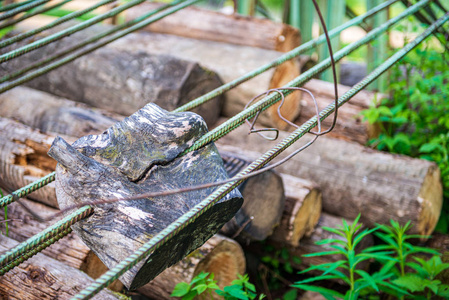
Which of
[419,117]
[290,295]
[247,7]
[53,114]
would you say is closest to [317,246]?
[290,295]

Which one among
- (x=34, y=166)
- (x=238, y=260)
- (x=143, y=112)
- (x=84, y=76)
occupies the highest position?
(x=143, y=112)

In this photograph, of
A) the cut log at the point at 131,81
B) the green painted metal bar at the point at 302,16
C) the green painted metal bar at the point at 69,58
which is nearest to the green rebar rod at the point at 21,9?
the green painted metal bar at the point at 69,58

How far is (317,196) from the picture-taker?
223cm

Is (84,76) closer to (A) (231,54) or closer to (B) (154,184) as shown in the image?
(A) (231,54)

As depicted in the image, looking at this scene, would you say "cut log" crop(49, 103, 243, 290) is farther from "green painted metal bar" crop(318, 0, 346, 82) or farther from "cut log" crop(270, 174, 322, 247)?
"green painted metal bar" crop(318, 0, 346, 82)

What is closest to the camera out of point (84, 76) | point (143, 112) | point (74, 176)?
point (74, 176)

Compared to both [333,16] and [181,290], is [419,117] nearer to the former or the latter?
[333,16]

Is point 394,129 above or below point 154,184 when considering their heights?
below

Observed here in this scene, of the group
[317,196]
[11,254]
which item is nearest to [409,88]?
[317,196]

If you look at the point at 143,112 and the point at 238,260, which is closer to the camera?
the point at 143,112

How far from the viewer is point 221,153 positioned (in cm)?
206

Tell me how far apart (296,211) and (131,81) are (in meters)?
1.34

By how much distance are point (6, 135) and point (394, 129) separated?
8.04 feet

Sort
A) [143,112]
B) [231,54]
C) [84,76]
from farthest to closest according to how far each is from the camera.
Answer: [231,54] → [84,76] → [143,112]
